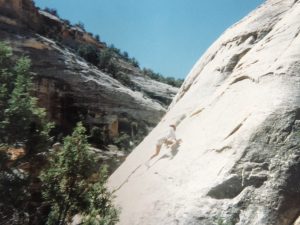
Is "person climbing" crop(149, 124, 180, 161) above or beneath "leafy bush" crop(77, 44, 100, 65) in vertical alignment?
beneath

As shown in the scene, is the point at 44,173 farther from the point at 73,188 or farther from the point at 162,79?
the point at 162,79

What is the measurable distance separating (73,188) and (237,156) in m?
5.12

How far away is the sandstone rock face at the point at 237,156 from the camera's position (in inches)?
410

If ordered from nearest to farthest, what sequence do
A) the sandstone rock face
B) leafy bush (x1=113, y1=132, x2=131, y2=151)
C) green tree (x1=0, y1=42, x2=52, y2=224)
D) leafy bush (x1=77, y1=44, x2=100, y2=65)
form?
the sandstone rock face, green tree (x1=0, y1=42, x2=52, y2=224), leafy bush (x1=113, y1=132, x2=131, y2=151), leafy bush (x1=77, y1=44, x2=100, y2=65)

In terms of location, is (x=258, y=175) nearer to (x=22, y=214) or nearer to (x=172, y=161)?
(x=172, y=161)

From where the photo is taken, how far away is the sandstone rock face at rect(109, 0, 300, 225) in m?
10.4

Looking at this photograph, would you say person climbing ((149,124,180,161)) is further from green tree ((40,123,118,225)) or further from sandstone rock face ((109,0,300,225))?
green tree ((40,123,118,225))

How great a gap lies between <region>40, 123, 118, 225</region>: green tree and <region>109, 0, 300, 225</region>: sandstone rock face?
90cm

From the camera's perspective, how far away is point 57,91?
38.0 metres

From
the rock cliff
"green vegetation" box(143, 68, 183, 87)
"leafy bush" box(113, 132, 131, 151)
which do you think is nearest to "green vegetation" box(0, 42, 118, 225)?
the rock cliff

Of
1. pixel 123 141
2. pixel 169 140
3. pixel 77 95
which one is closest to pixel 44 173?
pixel 169 140

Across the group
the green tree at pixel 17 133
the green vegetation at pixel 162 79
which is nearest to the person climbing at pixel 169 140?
A: the green tree at pixel 17 133

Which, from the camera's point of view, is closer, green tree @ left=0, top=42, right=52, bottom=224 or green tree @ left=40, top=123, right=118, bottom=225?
green tree @ left=40, top=123, right=118, bottom=225

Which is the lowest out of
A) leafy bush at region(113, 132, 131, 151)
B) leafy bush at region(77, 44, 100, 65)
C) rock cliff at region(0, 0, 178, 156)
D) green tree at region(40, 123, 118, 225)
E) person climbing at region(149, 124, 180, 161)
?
green tree at region(40, 123, 118, 225)
